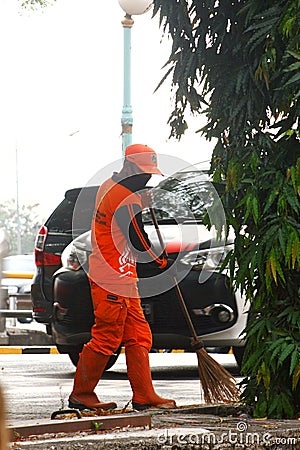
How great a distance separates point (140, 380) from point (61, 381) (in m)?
3.64

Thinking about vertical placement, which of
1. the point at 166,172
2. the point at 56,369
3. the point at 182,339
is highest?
the point at 166,172

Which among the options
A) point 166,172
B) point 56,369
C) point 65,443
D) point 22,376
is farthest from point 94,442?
point 56,369

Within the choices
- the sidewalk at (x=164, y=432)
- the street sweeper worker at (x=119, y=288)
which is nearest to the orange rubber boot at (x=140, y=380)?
the street sweeper worker at (x=119, y=288)

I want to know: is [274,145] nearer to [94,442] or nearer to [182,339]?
[94,442]

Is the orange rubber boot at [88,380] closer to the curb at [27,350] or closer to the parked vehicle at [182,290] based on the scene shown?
the parked vehicle at [182,290]

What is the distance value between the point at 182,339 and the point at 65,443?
4.61 m

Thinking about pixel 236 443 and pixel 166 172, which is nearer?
pixel 236 443

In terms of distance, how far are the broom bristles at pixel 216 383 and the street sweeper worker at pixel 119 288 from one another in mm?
338

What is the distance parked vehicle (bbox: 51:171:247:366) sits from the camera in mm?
8391

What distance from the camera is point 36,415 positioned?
669cm

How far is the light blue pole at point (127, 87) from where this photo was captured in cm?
1159

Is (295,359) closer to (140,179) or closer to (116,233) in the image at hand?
(116,233)

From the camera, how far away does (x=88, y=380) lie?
6242mm

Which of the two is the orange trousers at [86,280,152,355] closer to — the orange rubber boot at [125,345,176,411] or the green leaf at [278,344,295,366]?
the orange rubber boot at [125,345,176,411]
